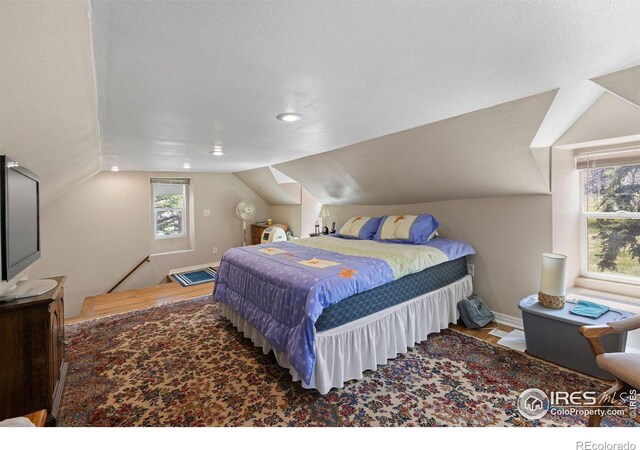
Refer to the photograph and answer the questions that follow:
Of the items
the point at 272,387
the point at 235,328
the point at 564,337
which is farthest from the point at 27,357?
the point at 564,337

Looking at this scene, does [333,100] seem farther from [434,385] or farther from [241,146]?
[434,385]

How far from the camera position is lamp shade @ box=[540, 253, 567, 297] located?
2.37 metres

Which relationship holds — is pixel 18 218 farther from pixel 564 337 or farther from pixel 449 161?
pixel 564 337

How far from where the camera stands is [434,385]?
2.12 m

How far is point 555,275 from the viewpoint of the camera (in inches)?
94.2

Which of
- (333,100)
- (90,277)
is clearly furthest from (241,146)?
(90,277)

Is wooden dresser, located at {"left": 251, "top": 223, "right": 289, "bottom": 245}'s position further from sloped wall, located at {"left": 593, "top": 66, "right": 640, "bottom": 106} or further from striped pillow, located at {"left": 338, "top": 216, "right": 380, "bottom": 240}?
sloped wall, located at {"left": 593, "top": 66, "right": 640, "bottom": 106}

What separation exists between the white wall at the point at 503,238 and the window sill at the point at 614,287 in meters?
0.42

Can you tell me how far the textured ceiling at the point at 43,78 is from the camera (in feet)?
2.69

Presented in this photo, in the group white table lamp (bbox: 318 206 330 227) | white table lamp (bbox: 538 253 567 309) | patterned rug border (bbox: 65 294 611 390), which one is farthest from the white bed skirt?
white table lamp (bbox: 318 206 330 227)

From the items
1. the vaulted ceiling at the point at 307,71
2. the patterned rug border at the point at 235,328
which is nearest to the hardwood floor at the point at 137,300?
the patterned rug border at the point at 235,328

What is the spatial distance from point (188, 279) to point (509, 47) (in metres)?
5.35
